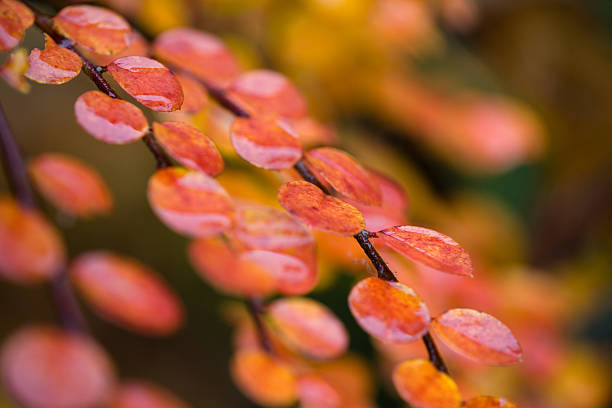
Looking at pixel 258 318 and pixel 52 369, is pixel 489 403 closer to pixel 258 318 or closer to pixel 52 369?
pixel 258 318

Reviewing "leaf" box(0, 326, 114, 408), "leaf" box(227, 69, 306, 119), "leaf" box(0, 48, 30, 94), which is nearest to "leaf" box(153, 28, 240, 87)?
"leaf" box(227, 69, 306, 119)

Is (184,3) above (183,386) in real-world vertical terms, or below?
above

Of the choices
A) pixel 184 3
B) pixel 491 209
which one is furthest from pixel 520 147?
pixel 184 3

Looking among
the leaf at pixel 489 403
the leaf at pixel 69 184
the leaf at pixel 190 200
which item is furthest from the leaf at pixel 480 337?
the leaf at pixel 69 184

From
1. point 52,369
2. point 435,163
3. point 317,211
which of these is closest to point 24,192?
point 52,369

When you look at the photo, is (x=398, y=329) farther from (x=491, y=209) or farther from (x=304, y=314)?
(x=491, y=209)

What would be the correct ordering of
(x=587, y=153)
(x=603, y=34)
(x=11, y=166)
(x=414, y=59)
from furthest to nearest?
(x=603, y=34) → (x=587, y=153) → (x=414, y=59) → (x=11, y=166)
